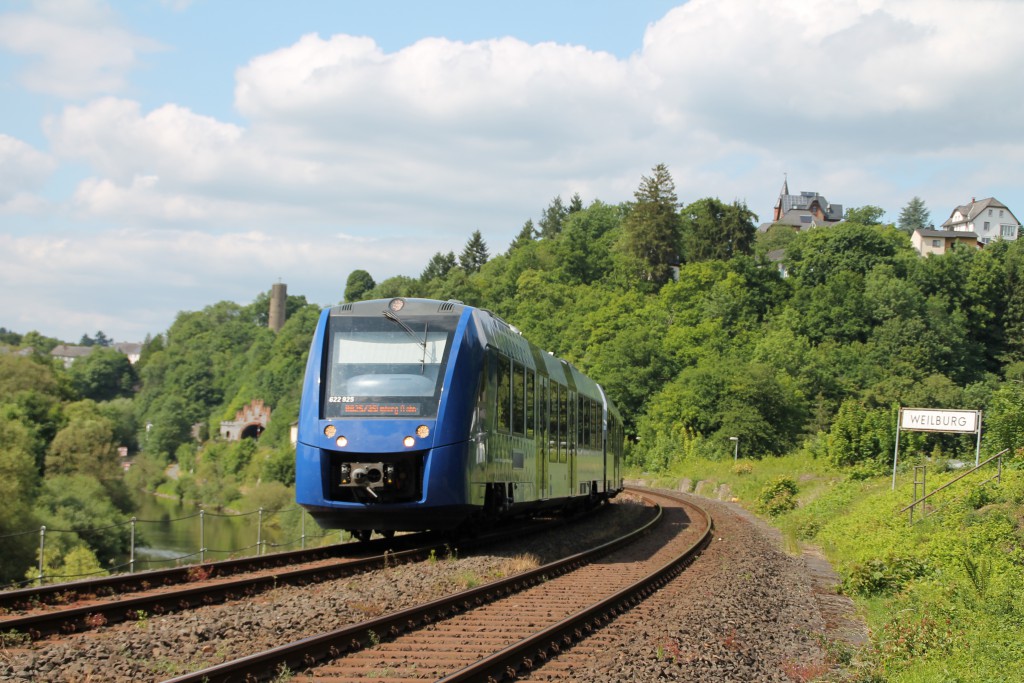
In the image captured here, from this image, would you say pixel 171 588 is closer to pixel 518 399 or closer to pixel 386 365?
pixel 386 365

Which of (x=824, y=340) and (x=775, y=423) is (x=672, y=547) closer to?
(x=775, y=423)

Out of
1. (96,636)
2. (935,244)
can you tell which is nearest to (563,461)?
(96,636)

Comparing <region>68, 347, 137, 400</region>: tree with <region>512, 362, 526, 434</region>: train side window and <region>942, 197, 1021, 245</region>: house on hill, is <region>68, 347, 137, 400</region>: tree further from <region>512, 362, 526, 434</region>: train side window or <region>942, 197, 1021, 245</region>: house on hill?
<region>512, 362, 526, 434</region>: train side window

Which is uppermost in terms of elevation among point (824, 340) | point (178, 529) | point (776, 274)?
point (776, 274)

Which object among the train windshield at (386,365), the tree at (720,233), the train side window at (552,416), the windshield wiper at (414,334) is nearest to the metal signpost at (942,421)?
the train side window at (552,416)

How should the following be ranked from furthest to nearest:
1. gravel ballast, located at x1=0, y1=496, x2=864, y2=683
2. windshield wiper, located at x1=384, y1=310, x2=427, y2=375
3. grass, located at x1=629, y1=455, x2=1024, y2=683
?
windshield wiper, located at x1=384, y1=310, x2=427, y2=375
grass, located at x1=629, y1=455, x2=1024, y2=683
gravel ballast, located at x1=0, y1=496, x2=864, y2=683

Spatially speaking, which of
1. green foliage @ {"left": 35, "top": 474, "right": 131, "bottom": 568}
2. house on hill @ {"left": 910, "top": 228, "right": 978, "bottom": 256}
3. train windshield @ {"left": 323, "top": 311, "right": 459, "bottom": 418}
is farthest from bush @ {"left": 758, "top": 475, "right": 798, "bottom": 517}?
house on hill @ {"left": 910, "top": 228, "right": 978, "bottom": 256}

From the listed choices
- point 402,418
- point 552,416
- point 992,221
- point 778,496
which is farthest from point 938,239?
point 402,418

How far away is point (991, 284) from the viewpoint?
332ft

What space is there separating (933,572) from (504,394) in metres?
6.62

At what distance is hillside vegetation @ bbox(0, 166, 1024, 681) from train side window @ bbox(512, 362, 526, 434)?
18.2 feet

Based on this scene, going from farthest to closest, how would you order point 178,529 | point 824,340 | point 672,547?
point 824,340, point 178,529, point 672,547

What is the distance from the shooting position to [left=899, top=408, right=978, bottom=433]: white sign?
21578mm

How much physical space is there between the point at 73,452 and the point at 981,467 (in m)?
58.0
